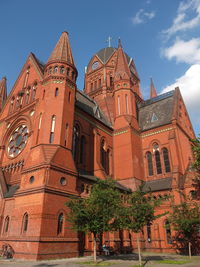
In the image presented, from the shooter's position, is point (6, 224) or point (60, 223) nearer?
point (60, 223)

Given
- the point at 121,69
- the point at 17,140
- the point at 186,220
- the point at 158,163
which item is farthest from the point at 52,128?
the point at 121,69

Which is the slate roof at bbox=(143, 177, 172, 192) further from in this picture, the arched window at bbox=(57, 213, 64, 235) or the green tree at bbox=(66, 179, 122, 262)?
the arched window at bbox=(57, 213, 64, 235)

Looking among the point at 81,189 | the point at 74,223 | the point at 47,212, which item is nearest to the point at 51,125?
the point at 81,189

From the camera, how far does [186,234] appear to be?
66.3 feet

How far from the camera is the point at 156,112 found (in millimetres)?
36438

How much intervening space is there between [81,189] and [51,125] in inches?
265

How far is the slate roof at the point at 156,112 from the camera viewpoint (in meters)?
34.2

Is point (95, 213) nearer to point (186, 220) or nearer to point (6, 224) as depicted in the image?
point (186, 220)

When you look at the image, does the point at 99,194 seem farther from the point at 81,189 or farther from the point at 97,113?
the point at 97,113

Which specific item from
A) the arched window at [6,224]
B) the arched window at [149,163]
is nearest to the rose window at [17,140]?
the arched window at [6,224]

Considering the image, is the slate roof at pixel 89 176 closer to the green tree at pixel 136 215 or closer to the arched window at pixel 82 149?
the arched window at pixel 82 149

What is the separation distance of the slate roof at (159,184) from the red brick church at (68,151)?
0.17 meters

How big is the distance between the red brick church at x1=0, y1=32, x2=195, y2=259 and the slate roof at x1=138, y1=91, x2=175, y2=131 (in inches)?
7.9

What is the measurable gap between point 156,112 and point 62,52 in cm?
1738
